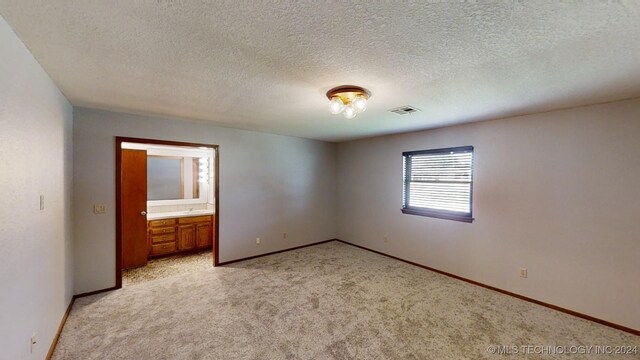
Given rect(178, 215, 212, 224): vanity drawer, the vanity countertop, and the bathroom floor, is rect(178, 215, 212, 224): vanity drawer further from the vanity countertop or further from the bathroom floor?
the bathroom floor

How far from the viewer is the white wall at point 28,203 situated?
137 centimetres

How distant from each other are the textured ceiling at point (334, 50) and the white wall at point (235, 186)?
0.67 m

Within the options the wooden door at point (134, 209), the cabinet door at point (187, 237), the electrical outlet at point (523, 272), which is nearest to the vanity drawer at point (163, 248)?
the cabinet door at point (187, 237)

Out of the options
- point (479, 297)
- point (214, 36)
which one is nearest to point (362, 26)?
point (214, 36)

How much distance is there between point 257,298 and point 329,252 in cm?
207

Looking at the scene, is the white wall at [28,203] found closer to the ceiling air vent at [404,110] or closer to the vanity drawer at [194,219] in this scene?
the vanity drawer at [194,219]

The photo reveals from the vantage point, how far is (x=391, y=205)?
15.3 feet

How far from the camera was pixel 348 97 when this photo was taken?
233 centimetres

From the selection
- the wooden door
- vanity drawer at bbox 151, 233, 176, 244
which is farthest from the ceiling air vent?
vanity drawer at bbox 151, 233, 176, 244

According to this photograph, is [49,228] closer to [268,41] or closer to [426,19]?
[268,41]

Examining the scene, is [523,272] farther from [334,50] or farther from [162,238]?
[162,238]

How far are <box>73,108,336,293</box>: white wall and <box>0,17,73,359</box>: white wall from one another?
0.64 metres

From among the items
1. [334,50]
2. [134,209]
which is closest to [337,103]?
[334,50]

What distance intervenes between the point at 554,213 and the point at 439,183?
143 cm
